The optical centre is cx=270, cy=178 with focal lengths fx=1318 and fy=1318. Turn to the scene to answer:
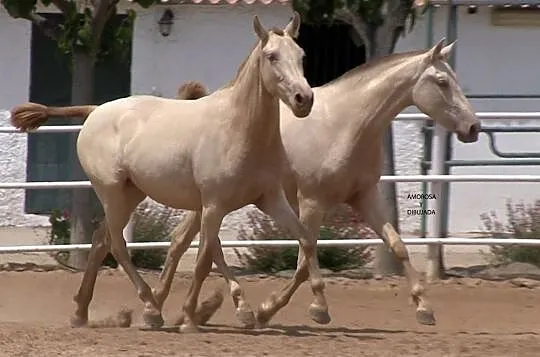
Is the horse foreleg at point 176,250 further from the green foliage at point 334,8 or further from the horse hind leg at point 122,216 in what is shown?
the green foliage at point 334,8

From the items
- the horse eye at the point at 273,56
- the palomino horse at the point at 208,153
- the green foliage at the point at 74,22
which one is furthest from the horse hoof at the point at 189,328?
the green foliage at the point at 74,22

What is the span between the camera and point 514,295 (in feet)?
33.0

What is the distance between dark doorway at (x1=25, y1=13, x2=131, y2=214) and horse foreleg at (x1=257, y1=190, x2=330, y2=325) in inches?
270

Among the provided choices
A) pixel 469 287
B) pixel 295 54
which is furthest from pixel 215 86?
pixel 295 54

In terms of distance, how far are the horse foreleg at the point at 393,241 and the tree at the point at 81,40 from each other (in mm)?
3571

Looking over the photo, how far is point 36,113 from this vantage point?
8.73 meters

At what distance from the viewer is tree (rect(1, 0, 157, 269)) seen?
10.8 meters

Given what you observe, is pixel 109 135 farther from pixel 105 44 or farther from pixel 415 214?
pixel 415 214

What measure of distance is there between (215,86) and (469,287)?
15.4 feet

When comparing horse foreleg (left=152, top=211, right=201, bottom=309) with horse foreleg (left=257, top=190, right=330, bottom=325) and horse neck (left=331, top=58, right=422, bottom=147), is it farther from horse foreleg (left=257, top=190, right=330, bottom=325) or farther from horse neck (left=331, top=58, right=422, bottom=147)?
horse neck (left=331, top=58, right=422, bottom=147)

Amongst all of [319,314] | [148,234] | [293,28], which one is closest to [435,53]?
[293,28]

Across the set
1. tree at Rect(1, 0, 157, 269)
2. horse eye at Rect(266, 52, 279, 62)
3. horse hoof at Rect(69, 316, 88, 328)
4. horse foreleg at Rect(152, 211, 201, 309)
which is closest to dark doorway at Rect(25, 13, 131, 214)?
tree at Rect(1, 0, 157, 269)

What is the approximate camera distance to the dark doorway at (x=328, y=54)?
14.2 meters

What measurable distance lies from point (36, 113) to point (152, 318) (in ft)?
5.57
